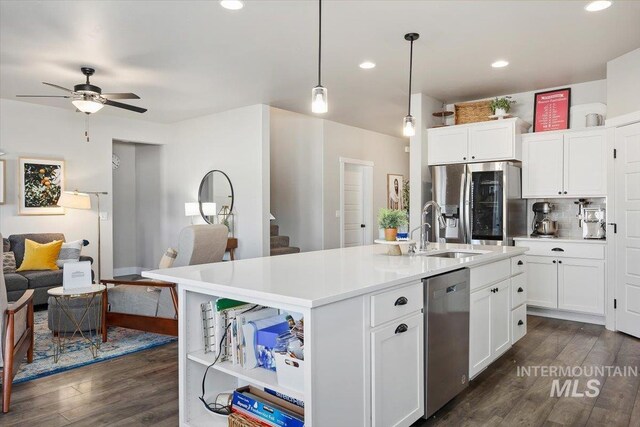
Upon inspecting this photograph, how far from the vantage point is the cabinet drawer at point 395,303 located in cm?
183

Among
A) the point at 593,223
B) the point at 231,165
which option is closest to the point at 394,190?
the point at 231,165

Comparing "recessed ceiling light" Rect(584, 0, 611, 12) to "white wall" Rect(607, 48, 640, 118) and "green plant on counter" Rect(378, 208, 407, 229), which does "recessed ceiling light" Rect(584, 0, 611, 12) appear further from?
"green plant on counter" Rect(378, 208, 407, 229)

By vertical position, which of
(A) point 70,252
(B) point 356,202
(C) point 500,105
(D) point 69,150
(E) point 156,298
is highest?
(C) point 500,105

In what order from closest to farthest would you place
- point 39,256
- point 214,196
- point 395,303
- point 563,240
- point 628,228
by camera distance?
point 395,303 → point 628,228 → point 563,240 → point 39,256 → point 214,196

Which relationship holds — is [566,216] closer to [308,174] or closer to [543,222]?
[543,222]

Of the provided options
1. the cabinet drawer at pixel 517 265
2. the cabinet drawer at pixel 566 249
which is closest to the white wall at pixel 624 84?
the cabinet drawer at pixel 566 249

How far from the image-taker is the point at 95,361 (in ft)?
10.6

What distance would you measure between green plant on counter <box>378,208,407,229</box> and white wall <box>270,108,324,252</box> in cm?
391

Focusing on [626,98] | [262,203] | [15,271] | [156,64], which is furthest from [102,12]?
[626,98]

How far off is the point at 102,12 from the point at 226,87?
197 centimetres

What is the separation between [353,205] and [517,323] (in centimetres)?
453

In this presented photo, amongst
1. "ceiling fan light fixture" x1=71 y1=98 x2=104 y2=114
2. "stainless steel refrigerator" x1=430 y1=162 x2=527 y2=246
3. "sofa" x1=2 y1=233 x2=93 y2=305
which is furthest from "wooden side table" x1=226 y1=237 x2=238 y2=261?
"stainless steel refrigerator" x1=430 y1=162 x2=527 y2=246

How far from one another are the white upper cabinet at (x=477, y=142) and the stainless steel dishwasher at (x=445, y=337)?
2.65m

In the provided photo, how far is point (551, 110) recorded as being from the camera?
16.0ft
